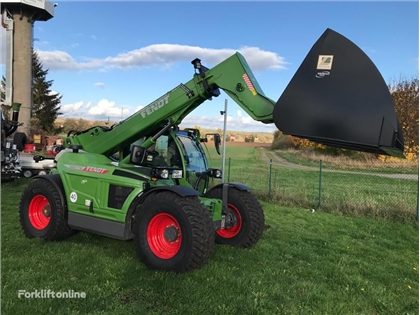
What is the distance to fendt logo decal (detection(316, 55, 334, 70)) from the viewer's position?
13.5 feet

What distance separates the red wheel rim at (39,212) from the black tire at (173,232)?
6.55 feet

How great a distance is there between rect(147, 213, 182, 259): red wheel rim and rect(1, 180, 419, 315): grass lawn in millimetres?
328

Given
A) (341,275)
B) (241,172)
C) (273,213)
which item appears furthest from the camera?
(241,172)

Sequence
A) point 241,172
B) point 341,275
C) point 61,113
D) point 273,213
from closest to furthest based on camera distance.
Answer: point 341,275
point 273,213
point 241,172
point 61,113

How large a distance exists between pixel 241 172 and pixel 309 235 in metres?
10.1

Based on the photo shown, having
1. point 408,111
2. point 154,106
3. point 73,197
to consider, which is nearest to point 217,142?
point 154,106

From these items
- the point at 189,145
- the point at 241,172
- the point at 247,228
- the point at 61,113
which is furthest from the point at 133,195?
the point at 61,113

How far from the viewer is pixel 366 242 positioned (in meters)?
6.86

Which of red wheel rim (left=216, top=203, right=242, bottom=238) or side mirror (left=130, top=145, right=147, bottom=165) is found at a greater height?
side mirror (left=130, top=145, right=147, bottom=165)

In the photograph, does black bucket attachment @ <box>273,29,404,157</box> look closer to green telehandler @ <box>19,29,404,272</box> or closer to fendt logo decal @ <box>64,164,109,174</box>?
green telehandler @ <box>19,29,404,272</box>

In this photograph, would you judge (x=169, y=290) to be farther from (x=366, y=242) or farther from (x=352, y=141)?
(x=366, y=242)

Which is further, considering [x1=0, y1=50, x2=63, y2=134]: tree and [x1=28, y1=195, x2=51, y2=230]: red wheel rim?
[x1=0, y1=50, x2=63, y2=134]: tree

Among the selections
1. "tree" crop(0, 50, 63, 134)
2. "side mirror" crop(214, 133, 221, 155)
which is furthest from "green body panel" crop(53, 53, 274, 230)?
"tree" crop(0, 50, 63, 134)

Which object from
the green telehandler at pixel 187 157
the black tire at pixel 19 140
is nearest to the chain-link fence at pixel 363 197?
the green telehandler at pixel 187 157
